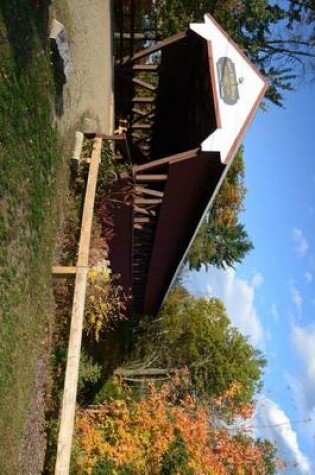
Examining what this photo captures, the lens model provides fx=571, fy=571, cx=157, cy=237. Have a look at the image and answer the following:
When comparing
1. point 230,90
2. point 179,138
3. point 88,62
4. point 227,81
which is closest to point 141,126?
point 179,138

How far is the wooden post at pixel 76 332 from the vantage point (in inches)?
327

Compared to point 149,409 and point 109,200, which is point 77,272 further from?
point 149,409

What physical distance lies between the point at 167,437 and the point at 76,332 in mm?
11264

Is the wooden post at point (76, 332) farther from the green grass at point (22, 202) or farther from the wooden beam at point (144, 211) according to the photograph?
the wooden beam at point (144, 211)

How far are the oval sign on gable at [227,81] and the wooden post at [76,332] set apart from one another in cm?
251

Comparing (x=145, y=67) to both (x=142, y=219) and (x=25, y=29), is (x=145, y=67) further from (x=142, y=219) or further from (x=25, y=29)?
(x=25, y=29)

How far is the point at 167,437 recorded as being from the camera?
742 inches

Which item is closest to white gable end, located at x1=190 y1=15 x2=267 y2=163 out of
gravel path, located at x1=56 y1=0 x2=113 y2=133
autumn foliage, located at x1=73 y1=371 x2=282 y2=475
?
gravel path, located at x1=56 y1=0 x2=113 y2=133

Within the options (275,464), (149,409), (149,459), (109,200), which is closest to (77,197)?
(109,200)

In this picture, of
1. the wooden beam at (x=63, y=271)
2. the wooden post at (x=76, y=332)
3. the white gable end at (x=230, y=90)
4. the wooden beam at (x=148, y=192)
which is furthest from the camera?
the wooden beam at (x=148, y=192)

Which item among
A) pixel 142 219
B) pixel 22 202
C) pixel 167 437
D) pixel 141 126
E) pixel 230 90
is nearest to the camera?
pixel 22 202

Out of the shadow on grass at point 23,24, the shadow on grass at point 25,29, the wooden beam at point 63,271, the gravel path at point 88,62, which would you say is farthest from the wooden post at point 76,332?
the shadow on grass at point 23,24

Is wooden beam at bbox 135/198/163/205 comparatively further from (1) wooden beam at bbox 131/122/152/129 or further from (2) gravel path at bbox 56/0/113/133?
(1) wooden beam at bbox 131/122/152/129

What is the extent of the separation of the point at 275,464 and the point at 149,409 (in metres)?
6.63
